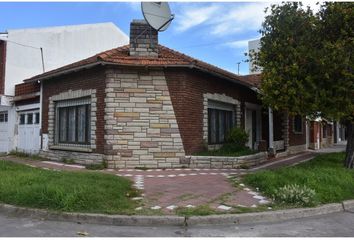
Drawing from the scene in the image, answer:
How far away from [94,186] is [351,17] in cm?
806

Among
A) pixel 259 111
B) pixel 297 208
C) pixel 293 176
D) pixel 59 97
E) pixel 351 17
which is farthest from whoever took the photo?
pixel 259 111

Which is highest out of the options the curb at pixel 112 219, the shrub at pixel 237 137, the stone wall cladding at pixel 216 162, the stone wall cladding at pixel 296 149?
the shrub at pixel 237 137

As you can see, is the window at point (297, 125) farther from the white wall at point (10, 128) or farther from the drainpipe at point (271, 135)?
the white wall at point (10, 128)

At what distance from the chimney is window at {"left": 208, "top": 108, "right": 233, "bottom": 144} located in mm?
3366

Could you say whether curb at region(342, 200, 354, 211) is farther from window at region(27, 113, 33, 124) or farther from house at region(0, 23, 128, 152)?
window at region(27, 113, 33, 124)

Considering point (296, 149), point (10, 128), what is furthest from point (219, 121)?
point (10, 128)

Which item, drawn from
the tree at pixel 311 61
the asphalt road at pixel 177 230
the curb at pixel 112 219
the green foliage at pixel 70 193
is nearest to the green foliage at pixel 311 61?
the tree at pixel 311 61

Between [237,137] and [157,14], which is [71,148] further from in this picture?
[237,137]

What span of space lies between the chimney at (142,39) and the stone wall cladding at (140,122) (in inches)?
35.2

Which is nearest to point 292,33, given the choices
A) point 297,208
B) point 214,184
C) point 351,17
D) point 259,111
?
point 351,17

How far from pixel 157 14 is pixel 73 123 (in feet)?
17.2

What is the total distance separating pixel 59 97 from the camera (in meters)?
15.4

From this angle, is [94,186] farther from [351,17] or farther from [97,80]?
[351,17]

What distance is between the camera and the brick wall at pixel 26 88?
17.5m
